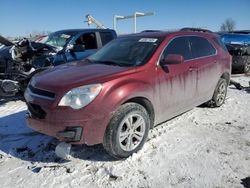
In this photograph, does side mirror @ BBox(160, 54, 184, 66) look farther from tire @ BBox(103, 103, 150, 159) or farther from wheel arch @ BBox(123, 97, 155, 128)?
tire @ BBox(103, 103, 150, 159)

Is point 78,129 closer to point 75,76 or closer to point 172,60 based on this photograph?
point 75,76

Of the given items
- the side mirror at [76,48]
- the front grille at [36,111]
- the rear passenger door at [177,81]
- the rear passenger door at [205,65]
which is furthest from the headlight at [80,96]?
the side mirror at [76,48]

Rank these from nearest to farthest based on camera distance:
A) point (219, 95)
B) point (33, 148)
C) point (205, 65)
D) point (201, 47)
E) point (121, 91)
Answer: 1. point (121, 91)
2. point (33, 148)
3. point (205, 65)
4. point (201, 47)
5. point (219, 95)

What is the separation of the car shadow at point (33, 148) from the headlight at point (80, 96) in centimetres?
92

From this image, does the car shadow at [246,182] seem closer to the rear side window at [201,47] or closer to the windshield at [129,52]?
the windshield at [129,52]

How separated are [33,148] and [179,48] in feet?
9.43

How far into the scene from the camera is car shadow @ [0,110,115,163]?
3.84 metres

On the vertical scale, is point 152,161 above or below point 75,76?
below

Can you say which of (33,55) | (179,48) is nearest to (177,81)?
(179,48)

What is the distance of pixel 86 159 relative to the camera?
376 cm

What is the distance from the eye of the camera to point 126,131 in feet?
12.0

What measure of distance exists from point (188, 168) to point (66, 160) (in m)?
1.62

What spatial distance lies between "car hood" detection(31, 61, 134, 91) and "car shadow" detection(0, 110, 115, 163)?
3.34 feet

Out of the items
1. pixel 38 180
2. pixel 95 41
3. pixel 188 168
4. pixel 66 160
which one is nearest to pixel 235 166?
pixel 188 168
